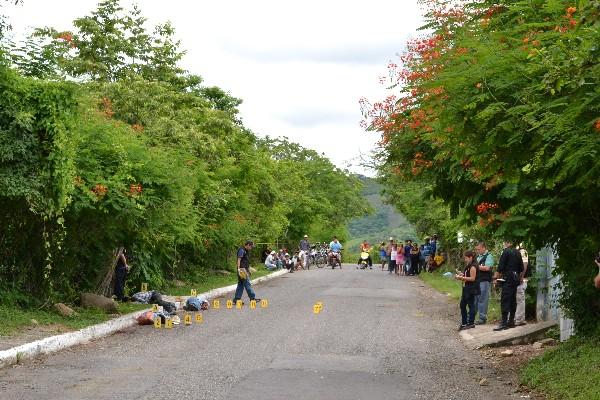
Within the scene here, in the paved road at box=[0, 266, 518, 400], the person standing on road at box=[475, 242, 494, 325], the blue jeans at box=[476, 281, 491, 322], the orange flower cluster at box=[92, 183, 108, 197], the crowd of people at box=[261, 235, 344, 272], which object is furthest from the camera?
the crowd of people at box=[261, 235, 344, 272]

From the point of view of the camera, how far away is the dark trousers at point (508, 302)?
15.4m

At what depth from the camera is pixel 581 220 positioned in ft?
39.0

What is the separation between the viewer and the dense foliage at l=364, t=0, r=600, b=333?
664 cm

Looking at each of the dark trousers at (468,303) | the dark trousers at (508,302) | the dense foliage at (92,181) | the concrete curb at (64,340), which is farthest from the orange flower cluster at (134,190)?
the dark trousers at (508,302)

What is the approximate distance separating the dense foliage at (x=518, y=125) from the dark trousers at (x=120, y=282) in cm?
882

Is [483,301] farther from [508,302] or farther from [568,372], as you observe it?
[568,372]

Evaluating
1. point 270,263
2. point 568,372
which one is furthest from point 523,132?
point 270,263

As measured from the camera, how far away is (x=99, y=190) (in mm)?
16109

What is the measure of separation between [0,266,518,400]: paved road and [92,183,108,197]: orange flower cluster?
8.84 feet

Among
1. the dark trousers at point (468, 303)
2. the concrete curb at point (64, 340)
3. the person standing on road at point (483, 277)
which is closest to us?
the concrete curb at point (64, 340)

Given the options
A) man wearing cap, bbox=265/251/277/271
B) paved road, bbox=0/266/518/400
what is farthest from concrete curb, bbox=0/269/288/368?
man wearing cap, bbox=265/251/277/271

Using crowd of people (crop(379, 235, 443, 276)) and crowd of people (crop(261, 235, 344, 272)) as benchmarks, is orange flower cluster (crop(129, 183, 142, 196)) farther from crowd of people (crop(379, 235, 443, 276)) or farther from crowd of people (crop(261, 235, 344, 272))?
crowd of people (crop(261, 235, 344, 272))

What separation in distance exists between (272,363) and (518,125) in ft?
18.3

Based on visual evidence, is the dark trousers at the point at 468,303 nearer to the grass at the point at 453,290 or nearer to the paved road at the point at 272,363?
the paved road at the point at 272,363
